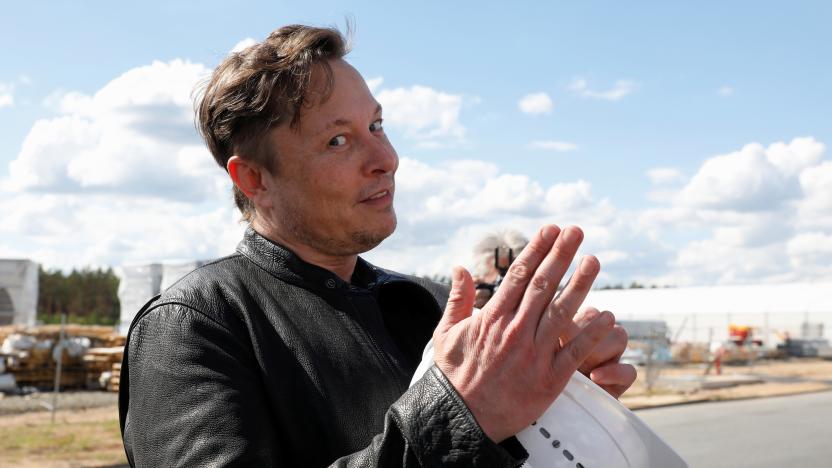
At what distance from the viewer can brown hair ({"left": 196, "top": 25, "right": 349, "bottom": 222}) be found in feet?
5.48

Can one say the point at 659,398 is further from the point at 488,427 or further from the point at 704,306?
the point at 704,306

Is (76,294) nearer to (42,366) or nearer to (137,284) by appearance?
(137,284)

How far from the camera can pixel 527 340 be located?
115cm

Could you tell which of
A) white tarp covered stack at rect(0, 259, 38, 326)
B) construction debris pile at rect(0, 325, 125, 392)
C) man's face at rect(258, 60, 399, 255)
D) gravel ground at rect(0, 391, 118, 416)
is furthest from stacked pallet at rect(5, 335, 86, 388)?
man's face at rect(258, 60, 399, 255)

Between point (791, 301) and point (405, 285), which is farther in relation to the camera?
point (791, 301)

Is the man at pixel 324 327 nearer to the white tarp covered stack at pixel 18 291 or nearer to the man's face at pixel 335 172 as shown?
the man's face at pixel 335 172

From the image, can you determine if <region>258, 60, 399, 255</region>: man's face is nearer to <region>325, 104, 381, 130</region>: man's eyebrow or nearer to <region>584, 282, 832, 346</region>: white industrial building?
<region>325, 104, 381, 130</region>: man's eyebrow

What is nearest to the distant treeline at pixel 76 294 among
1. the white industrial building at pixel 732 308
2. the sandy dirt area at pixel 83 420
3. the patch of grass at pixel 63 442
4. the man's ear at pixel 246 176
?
the white industrial building at pixel 732 308

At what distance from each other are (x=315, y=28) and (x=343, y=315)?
0.60 metres

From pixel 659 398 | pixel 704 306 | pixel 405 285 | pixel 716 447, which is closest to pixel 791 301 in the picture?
pixel 704 306

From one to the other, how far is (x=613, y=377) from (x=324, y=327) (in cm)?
51

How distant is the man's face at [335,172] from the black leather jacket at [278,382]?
7cm

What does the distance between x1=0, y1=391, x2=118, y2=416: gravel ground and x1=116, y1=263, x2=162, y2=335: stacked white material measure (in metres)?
3.26

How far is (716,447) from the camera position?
1162 cm
